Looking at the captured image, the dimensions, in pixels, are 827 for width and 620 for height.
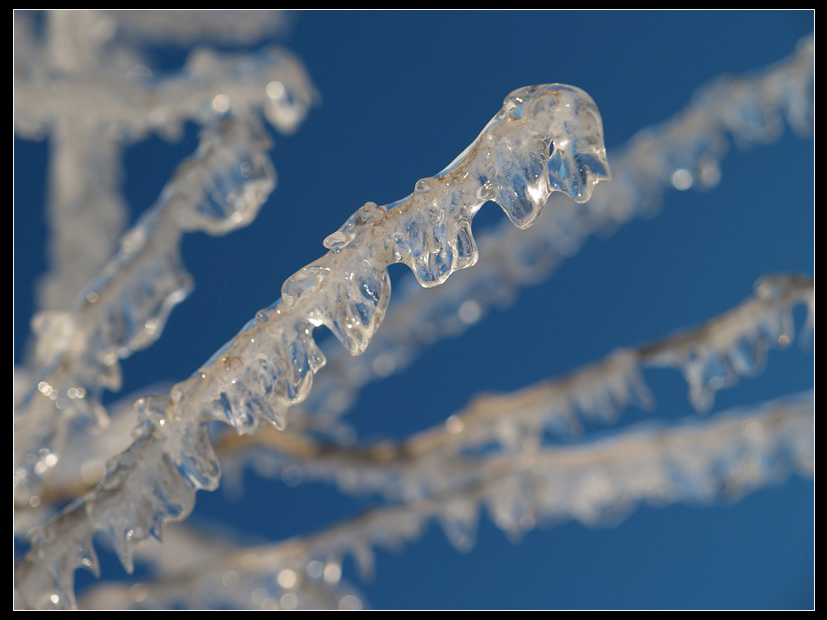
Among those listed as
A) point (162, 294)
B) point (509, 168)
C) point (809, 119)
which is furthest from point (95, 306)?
point (809, 119)

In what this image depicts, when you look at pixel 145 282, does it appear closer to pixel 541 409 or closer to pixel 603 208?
pixel 541 409

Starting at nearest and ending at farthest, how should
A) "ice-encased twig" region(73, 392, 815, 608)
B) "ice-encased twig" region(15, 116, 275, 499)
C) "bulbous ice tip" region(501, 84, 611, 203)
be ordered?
"bulbous ice tip" region(501, 84, 611, 203) < "ice-encased twig" region(15, 116, 275, 499) < "ice-encased twig" region(73, 392, 815, 608)

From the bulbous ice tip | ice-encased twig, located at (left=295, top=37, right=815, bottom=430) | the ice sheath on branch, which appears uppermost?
ice-encased twig, located at (left=295, top=37, right=815, bottom=430)

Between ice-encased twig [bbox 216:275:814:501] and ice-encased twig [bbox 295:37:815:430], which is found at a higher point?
ice-encased twig [bbox 295:37:815:430]

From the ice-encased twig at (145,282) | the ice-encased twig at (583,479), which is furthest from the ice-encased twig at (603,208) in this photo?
the ice-encased twig at (145,282)

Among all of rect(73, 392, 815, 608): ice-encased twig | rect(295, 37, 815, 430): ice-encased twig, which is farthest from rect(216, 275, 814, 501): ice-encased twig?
rect(295, 37, 815, 430): ice-encased twig

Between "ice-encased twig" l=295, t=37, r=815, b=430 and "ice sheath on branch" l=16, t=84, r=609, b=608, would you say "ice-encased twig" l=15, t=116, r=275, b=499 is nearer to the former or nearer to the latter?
"ice sheath on branch" l=16, t=84, r=609, b=608

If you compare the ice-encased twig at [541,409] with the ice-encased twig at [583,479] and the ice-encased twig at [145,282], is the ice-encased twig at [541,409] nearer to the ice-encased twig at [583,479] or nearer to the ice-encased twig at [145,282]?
the ice-encased twig at [583,479]

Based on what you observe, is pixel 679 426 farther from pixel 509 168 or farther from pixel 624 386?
pixel 509 168

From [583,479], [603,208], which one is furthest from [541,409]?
[603,208]
